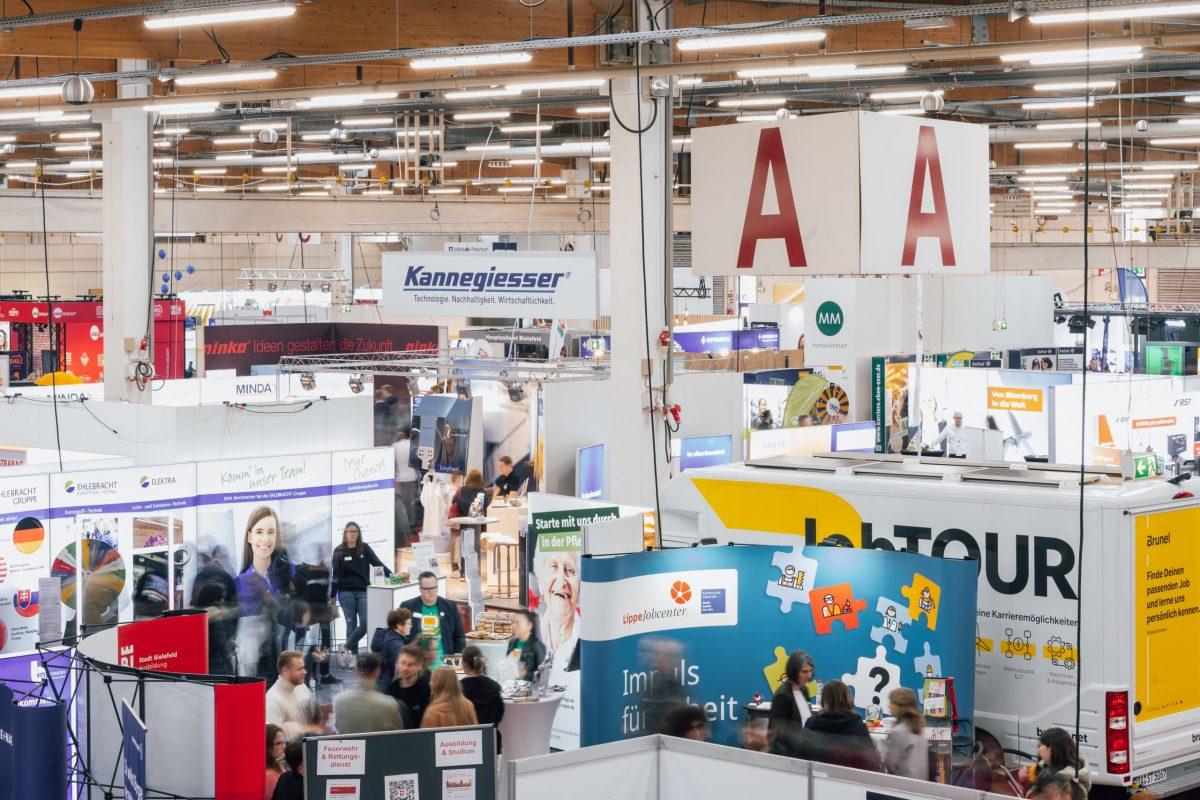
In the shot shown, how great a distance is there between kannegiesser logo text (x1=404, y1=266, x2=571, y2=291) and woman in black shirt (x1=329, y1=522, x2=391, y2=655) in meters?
2.13

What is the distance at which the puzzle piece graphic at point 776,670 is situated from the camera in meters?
6.06

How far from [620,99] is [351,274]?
23.4m

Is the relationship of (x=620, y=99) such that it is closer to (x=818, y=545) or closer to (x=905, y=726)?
(x=818, y=545)

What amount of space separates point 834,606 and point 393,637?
11.4ft

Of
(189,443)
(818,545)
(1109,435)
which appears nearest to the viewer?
(818,545)

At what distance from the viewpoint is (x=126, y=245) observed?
1345 centimetres

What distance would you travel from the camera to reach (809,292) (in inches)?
688

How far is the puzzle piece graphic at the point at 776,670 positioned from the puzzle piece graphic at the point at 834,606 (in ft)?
0.70

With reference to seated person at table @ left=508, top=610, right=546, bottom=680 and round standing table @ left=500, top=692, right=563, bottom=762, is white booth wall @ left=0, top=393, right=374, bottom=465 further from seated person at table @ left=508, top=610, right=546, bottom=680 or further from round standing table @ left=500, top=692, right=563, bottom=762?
round standing table @ left=500, top=692, right=563, bottom=762

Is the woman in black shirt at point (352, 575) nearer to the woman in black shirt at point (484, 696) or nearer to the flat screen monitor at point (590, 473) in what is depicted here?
the flat screen monitor at point (590, 473)

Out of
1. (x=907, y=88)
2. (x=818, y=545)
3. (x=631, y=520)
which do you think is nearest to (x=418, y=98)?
(x=907, y=88)

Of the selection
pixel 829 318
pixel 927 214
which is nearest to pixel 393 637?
pixel 927 214

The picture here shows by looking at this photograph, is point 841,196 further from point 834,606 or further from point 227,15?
point 227,15

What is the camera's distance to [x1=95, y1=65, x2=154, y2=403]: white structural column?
1345 centimetres
